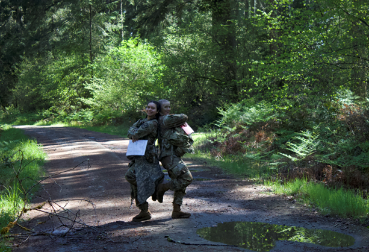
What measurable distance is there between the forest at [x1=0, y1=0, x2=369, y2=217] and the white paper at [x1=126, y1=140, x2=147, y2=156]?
4.73 metres

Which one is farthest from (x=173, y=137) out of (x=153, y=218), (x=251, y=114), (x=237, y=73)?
(x=237, y=73)

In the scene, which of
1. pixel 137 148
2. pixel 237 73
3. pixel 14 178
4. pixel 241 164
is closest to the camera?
pixel 137 148

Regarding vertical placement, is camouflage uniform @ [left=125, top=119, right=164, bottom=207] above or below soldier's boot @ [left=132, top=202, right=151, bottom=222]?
above

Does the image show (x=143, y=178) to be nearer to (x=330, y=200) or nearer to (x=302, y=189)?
(x=330, y=200)

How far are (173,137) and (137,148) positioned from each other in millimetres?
604

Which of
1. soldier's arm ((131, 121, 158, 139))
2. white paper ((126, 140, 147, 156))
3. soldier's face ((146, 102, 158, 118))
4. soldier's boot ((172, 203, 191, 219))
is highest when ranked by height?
soldier's face ((146, 102, 158, 118))

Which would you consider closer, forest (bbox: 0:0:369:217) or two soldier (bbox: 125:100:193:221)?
two soldier (bbox: 125:100:193:221)

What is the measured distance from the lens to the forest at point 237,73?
10195 mm

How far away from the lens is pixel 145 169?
5.39 meters

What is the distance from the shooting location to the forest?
1020 centimetres

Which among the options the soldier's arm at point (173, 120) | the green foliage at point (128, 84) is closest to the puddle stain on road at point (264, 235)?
the soldier's arm at point (173, 120)

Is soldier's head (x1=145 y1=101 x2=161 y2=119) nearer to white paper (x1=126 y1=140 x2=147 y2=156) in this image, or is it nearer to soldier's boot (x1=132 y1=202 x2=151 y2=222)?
white paper (x1=126 y1=140 x2=147 y2=156)

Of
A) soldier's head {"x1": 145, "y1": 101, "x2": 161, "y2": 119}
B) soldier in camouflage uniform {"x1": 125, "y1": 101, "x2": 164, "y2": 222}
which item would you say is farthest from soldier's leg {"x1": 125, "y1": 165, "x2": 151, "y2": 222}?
soldier's head {"x1": 145, "y1": 101, "x2": 161, "y2": 119}

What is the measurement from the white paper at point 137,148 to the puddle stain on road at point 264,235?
146cm
